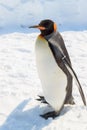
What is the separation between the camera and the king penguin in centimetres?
356

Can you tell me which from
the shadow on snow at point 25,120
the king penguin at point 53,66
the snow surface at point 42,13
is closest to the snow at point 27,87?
the shadow on snow at point 25,120

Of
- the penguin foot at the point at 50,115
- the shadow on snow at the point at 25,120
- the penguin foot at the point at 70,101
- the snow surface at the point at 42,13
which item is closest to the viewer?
the shadow on snow at the point at 25,120

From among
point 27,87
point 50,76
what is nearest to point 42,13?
point 27,87

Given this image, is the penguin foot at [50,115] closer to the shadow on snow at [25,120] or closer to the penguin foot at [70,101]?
the shadow on snow at [25,120]

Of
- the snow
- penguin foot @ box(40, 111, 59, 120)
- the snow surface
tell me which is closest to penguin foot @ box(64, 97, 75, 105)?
the snow

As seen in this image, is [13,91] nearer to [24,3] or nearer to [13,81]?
[13,81]

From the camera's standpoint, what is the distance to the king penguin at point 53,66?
11.7ft

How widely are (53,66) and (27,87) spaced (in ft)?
2.64

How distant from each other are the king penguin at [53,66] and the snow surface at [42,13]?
261cm

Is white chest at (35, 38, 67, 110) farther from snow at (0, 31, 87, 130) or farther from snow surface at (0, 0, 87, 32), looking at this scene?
snow surface at (0, 0, 87, 32)

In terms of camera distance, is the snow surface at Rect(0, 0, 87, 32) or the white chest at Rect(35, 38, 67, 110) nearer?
the white chest at Rect(35, 38, 67, 110)

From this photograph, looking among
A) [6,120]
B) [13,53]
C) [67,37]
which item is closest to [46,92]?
[6,120]

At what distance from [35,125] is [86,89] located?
37.3 inches

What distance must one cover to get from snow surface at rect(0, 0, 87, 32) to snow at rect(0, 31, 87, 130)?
14.8 inches
